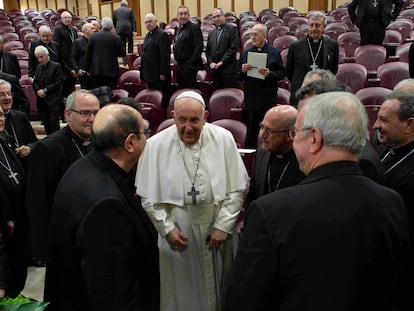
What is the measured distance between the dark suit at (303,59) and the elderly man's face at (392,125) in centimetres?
251

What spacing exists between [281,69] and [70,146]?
9.10ft

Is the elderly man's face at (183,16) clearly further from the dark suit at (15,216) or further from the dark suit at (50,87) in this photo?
the dark suit at (15,216)

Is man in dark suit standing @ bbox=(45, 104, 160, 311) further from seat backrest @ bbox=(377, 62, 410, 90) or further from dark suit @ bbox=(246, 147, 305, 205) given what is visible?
seat backrest @ bbox=(377, 62, 410, 90)

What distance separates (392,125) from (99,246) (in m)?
1.49

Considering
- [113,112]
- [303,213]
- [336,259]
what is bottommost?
[336,259]

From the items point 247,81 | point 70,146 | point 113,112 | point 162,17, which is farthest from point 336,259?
point 162,17

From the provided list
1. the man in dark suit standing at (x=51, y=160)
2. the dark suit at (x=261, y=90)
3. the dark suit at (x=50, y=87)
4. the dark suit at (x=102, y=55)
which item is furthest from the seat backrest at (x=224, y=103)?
the man in dark suit standing at (x=51, y=160)

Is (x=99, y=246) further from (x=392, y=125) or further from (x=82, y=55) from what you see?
(x=82, y=55)

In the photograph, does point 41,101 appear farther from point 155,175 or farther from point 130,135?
point 130,135

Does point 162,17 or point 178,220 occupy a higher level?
point 162,17

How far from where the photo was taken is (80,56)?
707 centimetres

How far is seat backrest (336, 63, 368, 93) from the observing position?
5750 mm

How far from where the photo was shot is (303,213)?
124 centimetres

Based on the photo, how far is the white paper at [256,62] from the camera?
4.61 m
